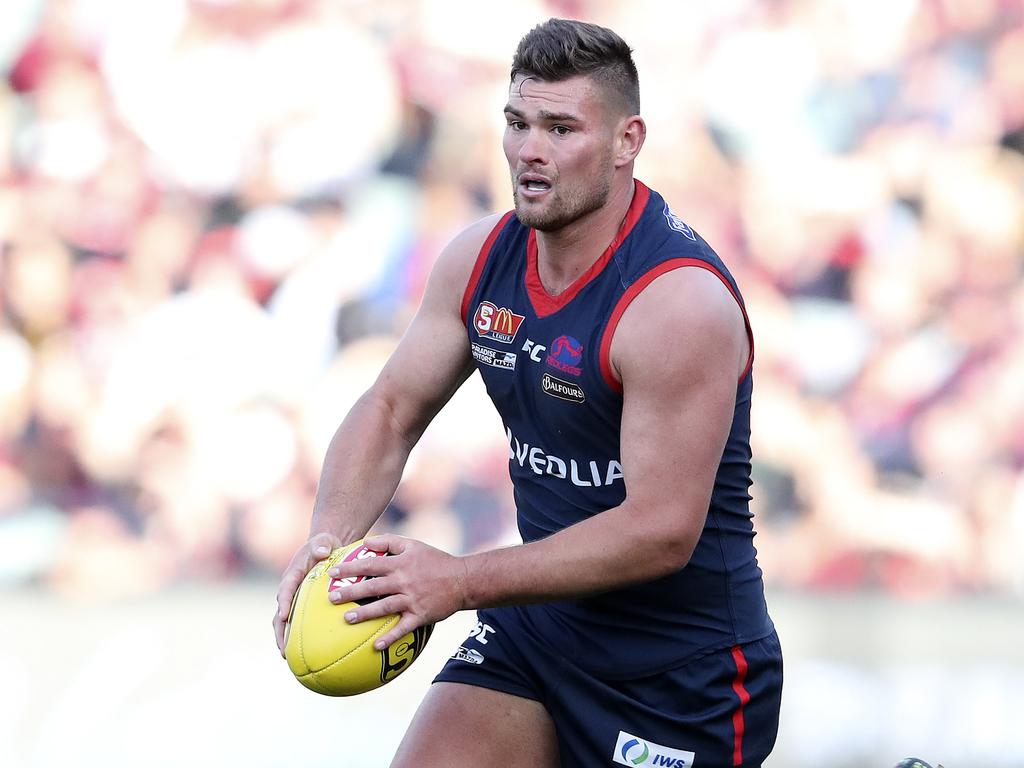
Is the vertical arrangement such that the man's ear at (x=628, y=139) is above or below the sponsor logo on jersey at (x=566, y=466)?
above

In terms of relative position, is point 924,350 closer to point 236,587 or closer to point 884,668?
point 884,668

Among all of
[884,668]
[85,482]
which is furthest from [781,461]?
[85,482]

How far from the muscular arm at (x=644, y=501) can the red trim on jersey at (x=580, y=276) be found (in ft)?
0.77

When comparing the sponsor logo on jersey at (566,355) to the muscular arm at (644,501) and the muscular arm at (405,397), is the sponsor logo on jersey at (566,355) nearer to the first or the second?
the muscular arm at (644,501)

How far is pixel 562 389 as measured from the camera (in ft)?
10.3

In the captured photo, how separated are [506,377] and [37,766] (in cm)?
260

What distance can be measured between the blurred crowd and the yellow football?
13.4ft

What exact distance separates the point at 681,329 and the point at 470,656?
991 mm

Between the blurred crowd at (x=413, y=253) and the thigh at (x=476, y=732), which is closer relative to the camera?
the thigh at (x=476, y=732)

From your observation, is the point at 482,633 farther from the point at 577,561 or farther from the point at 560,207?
the point at 560,207

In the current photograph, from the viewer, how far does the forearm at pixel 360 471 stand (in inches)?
131

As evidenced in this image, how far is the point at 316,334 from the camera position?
23.2ft

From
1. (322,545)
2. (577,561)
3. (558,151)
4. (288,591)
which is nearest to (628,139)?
(558,151)

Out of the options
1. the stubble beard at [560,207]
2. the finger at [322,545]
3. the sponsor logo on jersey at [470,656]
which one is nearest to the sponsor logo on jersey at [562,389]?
the stubble beard at [560,207]
